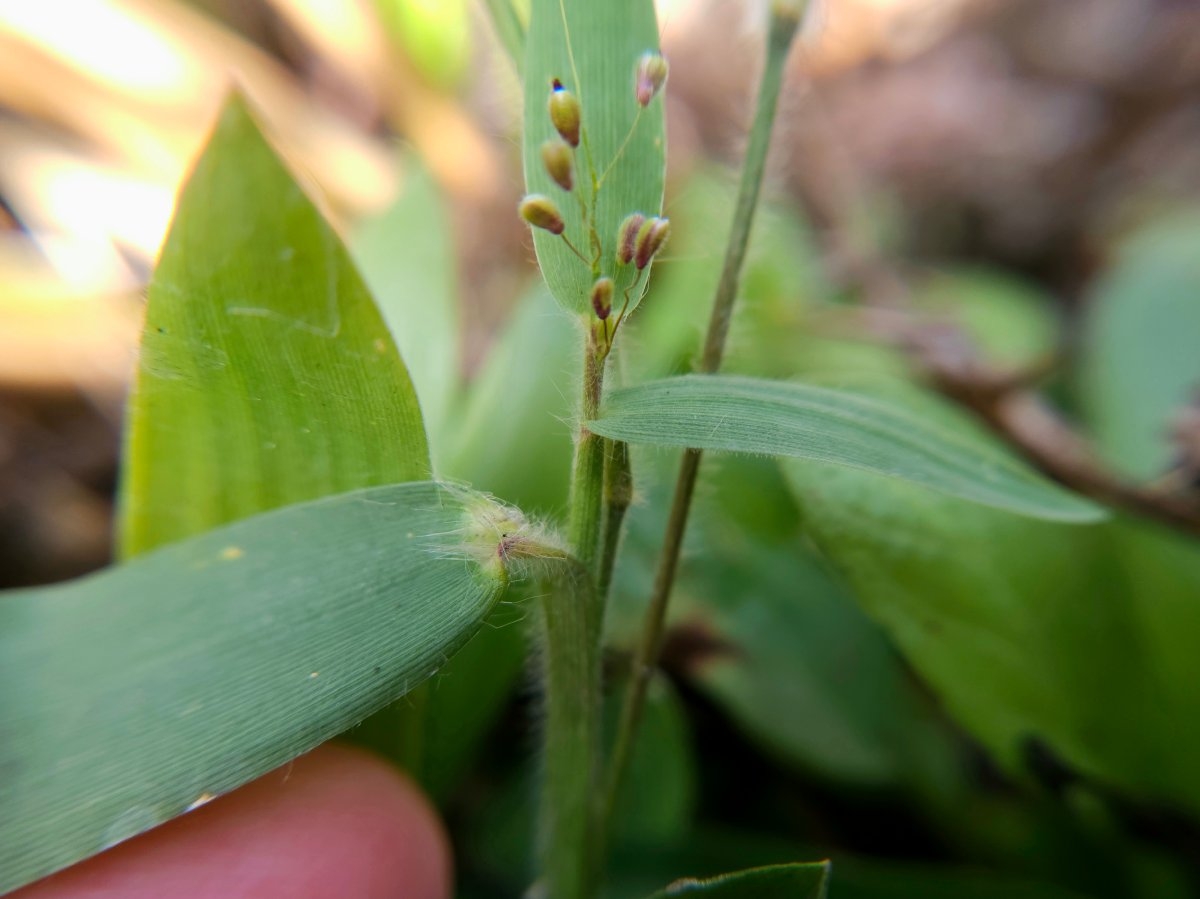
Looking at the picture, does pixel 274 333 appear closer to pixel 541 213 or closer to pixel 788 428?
pixel 541 213

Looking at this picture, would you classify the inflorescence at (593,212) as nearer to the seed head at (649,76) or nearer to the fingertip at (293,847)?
the seed head at (649,76)

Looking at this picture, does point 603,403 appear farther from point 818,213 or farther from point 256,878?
point 818,213

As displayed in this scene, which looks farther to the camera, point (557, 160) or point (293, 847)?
point (293, 847)

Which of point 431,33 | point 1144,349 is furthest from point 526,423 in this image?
point 1144,349

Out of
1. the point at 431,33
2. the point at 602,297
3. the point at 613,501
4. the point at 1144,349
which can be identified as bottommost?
the point at 613,501

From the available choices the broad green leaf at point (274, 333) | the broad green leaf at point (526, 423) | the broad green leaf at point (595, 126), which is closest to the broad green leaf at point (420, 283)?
the broad green leaf at point (526, 423)
